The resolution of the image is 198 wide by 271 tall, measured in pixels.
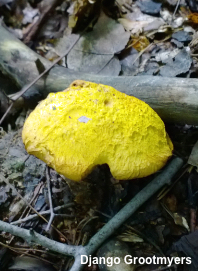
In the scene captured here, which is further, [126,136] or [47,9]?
[47,9]

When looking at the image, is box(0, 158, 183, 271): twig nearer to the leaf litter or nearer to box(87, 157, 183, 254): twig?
box(87, 157, 183, 254): twig

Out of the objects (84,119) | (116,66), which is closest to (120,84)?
(116,66)

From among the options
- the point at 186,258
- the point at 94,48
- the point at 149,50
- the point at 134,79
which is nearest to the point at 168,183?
the point at 186,258

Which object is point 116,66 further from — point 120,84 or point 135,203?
point 135,203

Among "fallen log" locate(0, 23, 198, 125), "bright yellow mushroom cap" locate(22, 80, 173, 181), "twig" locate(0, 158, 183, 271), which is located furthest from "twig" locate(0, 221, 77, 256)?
"fallen log" locate(0, 23, 198, 125)

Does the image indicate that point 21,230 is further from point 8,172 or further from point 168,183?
point 168,183

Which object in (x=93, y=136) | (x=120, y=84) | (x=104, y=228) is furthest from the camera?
(x=120, y=84)

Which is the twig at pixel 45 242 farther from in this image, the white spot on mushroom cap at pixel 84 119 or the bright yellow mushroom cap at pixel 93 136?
the white spot on mushroom cap at pixel 84 119
